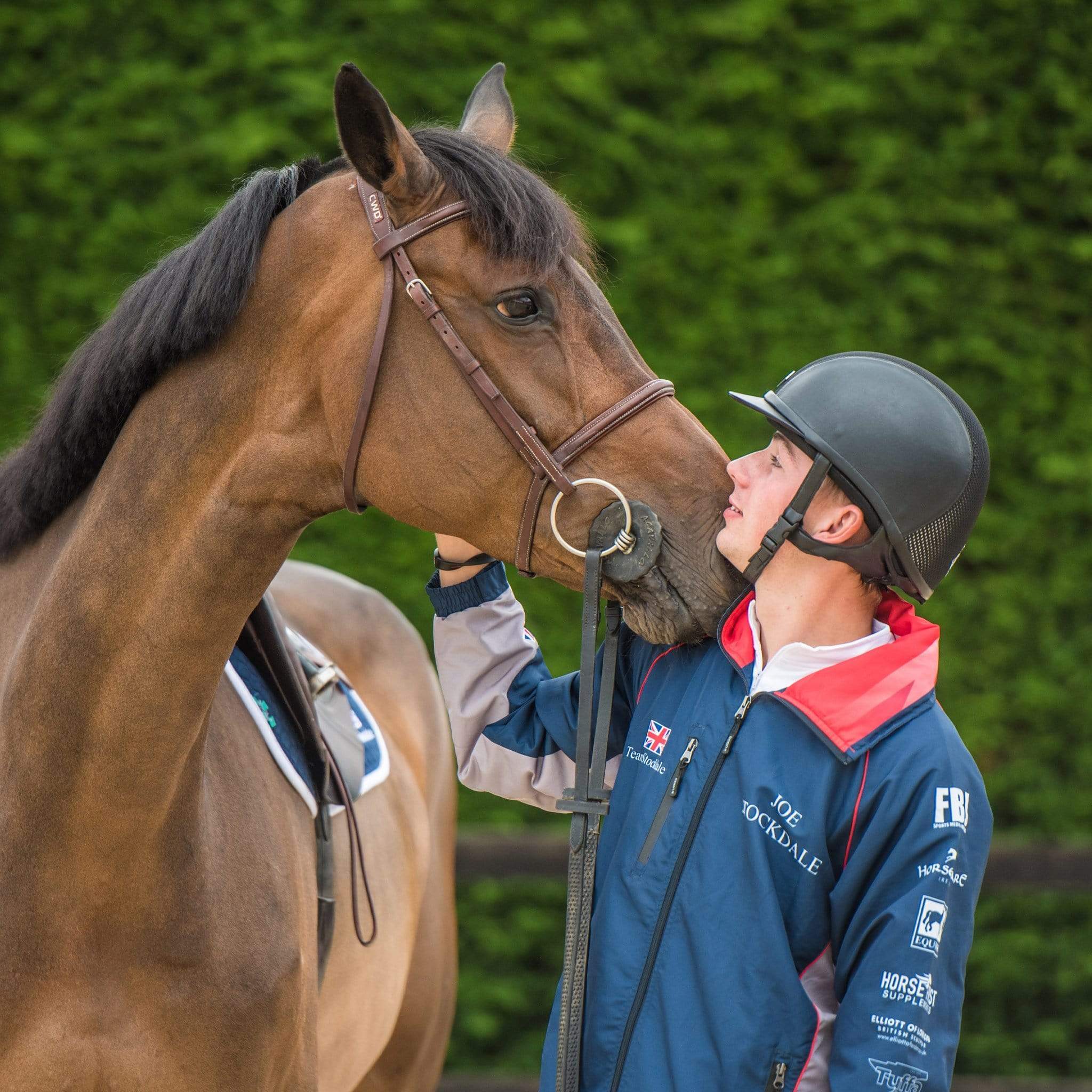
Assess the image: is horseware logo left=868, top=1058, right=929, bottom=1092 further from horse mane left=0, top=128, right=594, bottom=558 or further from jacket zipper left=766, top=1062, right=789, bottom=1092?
horse mane left=0, top=128, right=594, bottom=558

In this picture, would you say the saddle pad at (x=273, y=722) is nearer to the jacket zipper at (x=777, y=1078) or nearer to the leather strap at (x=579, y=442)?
the leather strap at (x=579, y=442)

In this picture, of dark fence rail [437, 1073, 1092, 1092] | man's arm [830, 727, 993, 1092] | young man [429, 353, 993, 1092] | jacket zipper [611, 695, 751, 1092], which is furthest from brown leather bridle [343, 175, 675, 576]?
dark fence rail [437, 1073, 1092, 1092]

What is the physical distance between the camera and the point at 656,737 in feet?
5.86

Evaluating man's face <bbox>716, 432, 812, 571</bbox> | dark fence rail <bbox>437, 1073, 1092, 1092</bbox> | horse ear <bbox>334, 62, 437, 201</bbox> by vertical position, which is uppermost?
horse ear <bbox>334, 62, 437, 201</bbox>

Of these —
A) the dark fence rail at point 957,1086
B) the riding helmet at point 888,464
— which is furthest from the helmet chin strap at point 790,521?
the dark fence rail at point 957,1086

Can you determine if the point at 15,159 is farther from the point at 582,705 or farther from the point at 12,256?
the point at 582,705

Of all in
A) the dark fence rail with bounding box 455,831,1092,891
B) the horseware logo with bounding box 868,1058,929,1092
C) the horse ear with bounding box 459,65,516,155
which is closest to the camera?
the horseware logo with bounding box 868,1058,929,1092

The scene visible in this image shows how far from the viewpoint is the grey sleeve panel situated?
2012 mm

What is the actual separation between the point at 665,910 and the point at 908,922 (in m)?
0.33

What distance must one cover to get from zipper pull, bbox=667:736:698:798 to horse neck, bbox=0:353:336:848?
0.66m

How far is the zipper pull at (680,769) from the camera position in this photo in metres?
1.69

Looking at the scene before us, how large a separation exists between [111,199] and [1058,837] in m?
4.30

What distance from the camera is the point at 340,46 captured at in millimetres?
4246

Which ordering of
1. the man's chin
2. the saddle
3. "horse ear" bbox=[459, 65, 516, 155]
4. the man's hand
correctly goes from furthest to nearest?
the saddle < "horse ear" bbox=[459, 65, 516, 155] < the man's hand < the man's chin
